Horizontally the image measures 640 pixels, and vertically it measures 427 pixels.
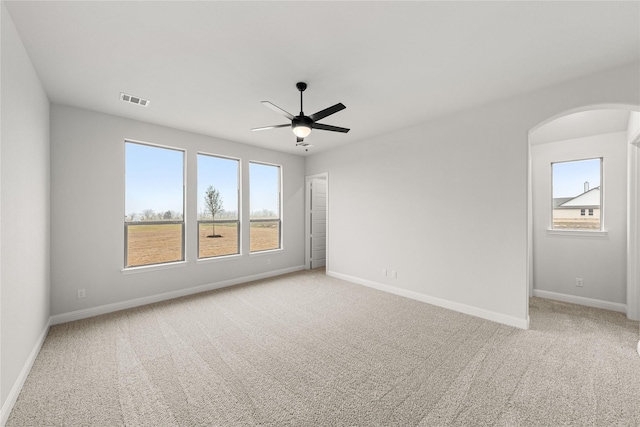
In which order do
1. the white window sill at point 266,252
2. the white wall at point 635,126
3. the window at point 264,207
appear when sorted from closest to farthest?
1. the white wall at point 635,126
2. the white window sill at point 266,252
3. the window at point 264,207

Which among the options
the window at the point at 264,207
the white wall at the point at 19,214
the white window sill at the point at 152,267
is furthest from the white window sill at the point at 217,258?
the white wall at the point at 19,214

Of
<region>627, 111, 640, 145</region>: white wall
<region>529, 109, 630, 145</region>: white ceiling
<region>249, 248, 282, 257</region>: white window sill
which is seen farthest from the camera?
<region>249, 248, 282, 257</region>: white window sill

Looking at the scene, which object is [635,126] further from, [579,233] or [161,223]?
[161,223]

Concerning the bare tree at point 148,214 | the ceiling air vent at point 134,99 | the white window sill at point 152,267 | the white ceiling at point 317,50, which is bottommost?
the white window sill at point 152,267

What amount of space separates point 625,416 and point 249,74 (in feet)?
13.7

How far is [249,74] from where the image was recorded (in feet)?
8.75

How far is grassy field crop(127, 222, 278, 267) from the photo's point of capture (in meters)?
4.03

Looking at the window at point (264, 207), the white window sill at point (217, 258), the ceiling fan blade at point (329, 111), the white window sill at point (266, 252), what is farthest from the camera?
the window at point (264, 207)

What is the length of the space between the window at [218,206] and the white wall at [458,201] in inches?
93.0

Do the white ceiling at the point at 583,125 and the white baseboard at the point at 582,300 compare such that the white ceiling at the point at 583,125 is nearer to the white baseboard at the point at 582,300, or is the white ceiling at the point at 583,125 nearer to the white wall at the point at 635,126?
the white wall at the point at 635,126

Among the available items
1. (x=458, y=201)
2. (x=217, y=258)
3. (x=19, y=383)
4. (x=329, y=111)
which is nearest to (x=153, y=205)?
(x=217, y=258)

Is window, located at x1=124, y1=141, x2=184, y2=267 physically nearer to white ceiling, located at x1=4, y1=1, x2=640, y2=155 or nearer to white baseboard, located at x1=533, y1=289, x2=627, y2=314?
white ceiling, located at x1=4, y1=1, x2=640, y2=155

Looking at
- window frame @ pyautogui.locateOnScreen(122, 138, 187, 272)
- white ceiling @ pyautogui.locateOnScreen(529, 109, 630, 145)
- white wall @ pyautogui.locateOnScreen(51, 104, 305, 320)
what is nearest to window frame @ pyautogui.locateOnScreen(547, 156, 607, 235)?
white ceiling @ pyautogui.locateOnScreen(529, 109, 630, 145)

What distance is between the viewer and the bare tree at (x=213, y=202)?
4.81 meters
